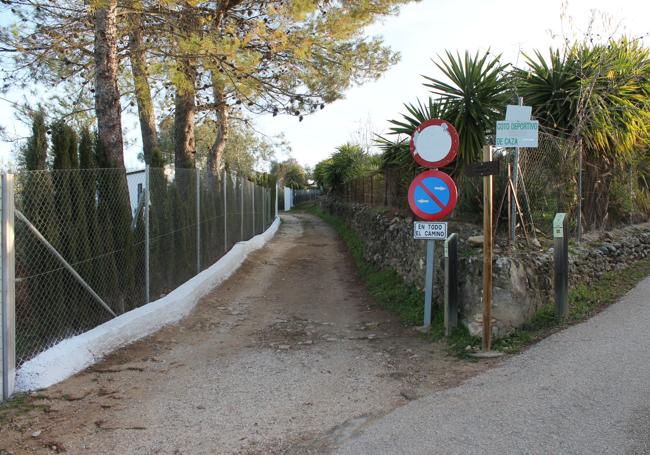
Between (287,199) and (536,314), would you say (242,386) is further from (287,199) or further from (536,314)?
(287,199)

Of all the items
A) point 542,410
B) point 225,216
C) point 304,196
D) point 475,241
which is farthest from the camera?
point 304,196

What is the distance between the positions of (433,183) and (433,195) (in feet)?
0.49

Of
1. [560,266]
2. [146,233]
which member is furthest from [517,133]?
[146,233]

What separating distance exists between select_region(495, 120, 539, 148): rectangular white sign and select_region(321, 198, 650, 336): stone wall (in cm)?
134

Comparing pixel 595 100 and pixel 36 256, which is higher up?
pixel 595 100

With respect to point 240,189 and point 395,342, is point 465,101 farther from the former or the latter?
point 240,189

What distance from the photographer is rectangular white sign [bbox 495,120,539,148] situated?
638cm

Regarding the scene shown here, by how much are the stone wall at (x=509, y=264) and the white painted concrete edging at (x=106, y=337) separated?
357cm

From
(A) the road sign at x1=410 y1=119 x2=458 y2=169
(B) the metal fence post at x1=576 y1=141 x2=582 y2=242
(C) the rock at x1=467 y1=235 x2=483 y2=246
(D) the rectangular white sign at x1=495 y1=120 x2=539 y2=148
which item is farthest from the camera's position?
(B) the metal fence post at x1=576 y1=141 x2=582 y2=242

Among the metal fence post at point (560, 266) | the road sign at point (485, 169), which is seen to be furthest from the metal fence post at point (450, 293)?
the metal fence post at point (560, 266)

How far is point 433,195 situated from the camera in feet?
21.9

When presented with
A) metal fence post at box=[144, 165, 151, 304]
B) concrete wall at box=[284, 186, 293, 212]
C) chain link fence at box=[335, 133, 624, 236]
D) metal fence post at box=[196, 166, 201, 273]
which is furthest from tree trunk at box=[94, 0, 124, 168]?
concrete wall at box=[284, 186, 293, 212]

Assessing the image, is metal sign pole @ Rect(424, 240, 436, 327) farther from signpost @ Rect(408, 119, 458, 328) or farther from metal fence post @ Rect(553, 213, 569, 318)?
metal fence post @ Rect(553, 213, 569, 318)

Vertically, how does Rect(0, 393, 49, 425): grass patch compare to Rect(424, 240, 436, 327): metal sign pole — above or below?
below
